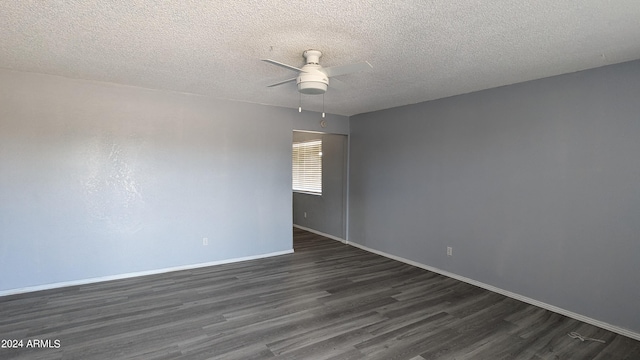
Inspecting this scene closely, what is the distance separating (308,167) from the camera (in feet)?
24.9

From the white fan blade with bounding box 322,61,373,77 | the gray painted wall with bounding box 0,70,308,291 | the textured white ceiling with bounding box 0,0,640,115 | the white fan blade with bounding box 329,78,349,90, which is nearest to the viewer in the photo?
the textured white ceiling with bounding box 0,0,640,115

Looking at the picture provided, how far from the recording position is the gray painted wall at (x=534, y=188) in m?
2.92

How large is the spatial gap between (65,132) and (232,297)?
9.13 feet

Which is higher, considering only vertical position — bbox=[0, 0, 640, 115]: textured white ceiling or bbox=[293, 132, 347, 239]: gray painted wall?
bbox=[0, 0, 640, 115]: textured white ceiling

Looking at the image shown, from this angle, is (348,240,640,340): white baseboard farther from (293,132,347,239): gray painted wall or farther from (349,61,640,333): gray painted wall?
(293,132,347,239): gray painted wall

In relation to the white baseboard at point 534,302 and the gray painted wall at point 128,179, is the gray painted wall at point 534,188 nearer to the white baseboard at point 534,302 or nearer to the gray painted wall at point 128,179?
the white baseboard at point 534,302

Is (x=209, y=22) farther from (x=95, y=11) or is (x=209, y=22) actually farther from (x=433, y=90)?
(x=433, y=90)

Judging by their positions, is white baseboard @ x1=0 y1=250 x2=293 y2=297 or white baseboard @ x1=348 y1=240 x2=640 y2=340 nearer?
white baseboard @ x1=348 y1=240 x2=640 y2=340

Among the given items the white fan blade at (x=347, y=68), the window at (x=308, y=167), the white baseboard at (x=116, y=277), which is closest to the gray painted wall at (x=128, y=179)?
the white baseboard at (x=116, y=277)

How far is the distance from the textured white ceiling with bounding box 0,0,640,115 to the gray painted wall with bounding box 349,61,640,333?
1.23 feet

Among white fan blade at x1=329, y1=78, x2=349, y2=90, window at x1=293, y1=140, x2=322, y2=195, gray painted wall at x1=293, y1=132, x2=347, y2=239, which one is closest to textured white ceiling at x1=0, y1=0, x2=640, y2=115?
white fan blade at x1=329, y1=78, x2=349, y2=90

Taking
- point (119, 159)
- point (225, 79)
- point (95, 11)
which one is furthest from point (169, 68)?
point (119, 159)

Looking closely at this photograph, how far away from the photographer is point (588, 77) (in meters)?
3.12

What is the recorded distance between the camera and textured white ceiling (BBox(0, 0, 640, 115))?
6.76 feet
